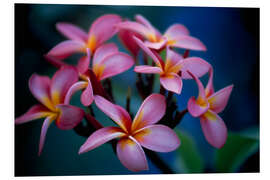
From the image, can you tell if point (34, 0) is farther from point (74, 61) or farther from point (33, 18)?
point (74, 61)

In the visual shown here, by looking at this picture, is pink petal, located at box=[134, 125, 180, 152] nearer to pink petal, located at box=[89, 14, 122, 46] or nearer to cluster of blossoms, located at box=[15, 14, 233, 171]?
cluster of blossoms, located at box=[15, 14, 233, 171]

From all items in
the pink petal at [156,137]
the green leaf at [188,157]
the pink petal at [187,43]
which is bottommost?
the green leaf at [188,157]

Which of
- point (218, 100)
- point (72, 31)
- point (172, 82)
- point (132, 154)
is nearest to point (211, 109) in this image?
point (218, 100)

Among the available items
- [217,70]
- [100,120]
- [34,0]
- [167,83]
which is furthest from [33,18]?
[217,70]

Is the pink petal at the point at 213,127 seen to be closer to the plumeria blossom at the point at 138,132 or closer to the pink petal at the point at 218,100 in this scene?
the pink petal at the point at 218,100

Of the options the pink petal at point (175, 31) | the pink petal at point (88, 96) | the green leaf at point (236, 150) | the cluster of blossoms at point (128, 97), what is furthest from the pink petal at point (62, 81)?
the green leaf at point (236, 150)

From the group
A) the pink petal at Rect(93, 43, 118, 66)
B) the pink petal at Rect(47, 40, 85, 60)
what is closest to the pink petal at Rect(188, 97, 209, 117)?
the pink petal at Rect(93, 43, 118, 66)
